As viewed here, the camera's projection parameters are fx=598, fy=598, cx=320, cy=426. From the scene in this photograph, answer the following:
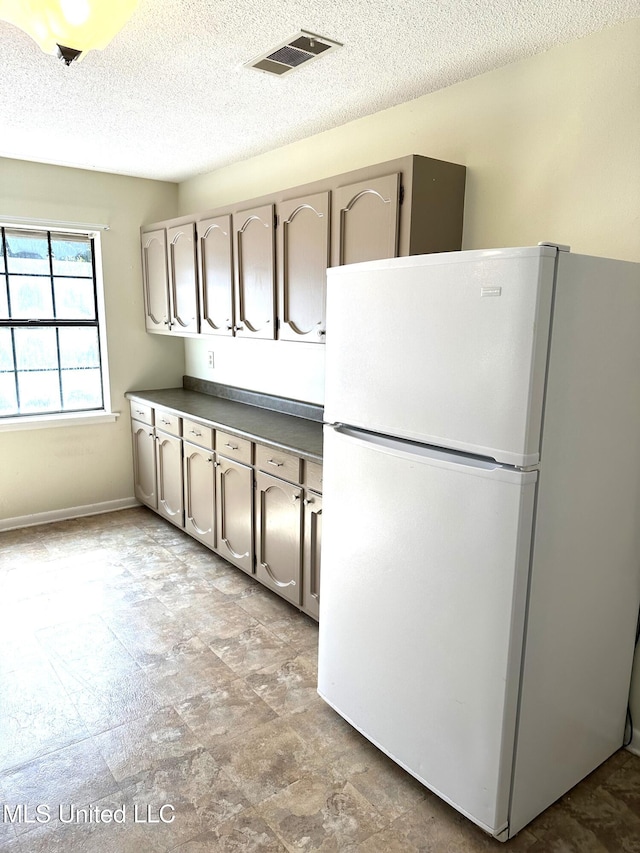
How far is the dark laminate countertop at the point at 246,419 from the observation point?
286 cm

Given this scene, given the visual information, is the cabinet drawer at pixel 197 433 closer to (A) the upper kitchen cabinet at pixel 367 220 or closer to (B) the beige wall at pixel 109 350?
(B) the beige wall at pixel 109 350

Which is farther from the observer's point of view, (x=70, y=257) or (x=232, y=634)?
(x=70, y=257)

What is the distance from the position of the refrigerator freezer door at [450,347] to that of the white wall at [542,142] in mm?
745

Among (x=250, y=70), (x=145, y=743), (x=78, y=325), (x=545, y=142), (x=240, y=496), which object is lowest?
(x=145, y=743)

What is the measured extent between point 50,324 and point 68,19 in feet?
9.76

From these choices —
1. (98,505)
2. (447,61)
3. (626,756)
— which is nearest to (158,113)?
(447,61)

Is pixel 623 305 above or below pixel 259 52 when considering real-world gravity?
below

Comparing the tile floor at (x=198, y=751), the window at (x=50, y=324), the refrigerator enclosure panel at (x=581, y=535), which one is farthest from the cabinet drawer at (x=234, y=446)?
the refrigerator enclosure panel at (x=581, y=535)

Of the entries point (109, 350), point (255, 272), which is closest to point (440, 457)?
point (255, 272)

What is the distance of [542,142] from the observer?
213cm

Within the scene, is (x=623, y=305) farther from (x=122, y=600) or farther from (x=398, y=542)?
(x=122, y=600)

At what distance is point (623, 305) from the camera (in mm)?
1645

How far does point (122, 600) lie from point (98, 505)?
1489 mm

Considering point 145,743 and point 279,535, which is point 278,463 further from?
point 145,743
